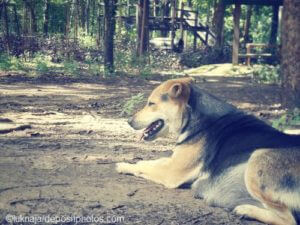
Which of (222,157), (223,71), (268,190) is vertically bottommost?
(223,71)

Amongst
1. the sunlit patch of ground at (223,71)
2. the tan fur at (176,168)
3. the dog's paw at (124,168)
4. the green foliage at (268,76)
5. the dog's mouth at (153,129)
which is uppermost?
the dog's mouth at (153,129)

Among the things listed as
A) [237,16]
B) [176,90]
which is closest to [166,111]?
[176,90]

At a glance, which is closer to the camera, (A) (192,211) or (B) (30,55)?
(A) (192,211)

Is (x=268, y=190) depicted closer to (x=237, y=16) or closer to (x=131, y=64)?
(x=131, y=64)

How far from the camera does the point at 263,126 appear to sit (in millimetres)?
5230

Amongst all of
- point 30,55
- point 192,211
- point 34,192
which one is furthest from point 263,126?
point 30,55

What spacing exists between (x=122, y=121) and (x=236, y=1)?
1421 cm

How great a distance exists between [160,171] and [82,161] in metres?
1.29

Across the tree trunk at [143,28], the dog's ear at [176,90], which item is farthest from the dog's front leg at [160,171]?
the tree trunk at [143,28]

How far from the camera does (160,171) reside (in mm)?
5625

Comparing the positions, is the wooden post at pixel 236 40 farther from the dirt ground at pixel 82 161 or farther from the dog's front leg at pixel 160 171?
the dog's front leg at pixel 160 171

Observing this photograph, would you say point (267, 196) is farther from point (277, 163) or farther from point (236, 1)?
point (236, 1)

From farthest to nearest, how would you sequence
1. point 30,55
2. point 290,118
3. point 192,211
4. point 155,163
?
point 30,55 < point 290,118 < point 155,163 < point 192,211

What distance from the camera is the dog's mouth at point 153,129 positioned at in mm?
5819
